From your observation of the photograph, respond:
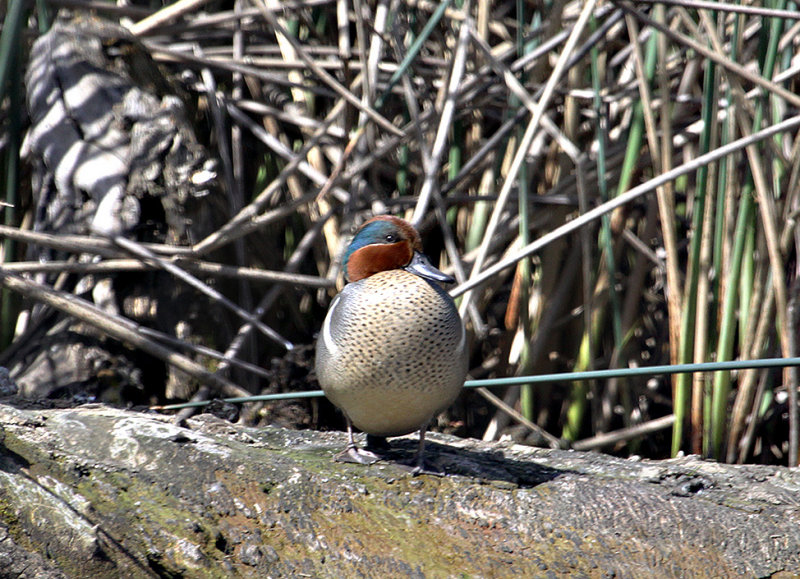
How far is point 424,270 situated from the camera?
186 centimetres

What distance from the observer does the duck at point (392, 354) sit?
5.55 ft

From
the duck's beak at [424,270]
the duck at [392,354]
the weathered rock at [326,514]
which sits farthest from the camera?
the duck's beak at [424,270]

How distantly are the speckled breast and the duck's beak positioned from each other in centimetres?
3

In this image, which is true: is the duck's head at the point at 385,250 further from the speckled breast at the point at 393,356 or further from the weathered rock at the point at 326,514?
the weathered rock at the point at 326,514

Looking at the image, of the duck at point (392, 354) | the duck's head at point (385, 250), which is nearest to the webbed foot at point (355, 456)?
the duck at point (392, 354)

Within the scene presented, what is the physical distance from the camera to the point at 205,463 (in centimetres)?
153

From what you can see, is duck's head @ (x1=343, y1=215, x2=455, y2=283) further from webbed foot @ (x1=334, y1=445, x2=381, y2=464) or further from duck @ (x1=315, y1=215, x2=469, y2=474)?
webbed foot @ (x1=334, y1=445, x2=381, y2=464)

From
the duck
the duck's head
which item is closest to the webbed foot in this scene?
the duck

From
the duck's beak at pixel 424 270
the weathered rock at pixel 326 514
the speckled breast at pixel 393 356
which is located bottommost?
the weathered rock at pixel 326 514

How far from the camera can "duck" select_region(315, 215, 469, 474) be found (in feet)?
5.55

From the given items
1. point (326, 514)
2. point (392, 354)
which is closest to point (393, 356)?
point (392, 354)

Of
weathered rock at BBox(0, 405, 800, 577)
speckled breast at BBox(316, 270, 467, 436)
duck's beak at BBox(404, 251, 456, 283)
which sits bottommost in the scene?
weathered rock at BBox(0, 405, 800, 577)

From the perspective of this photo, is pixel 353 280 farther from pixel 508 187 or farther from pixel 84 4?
pixel 84 4

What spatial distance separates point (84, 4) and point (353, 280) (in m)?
1.60
